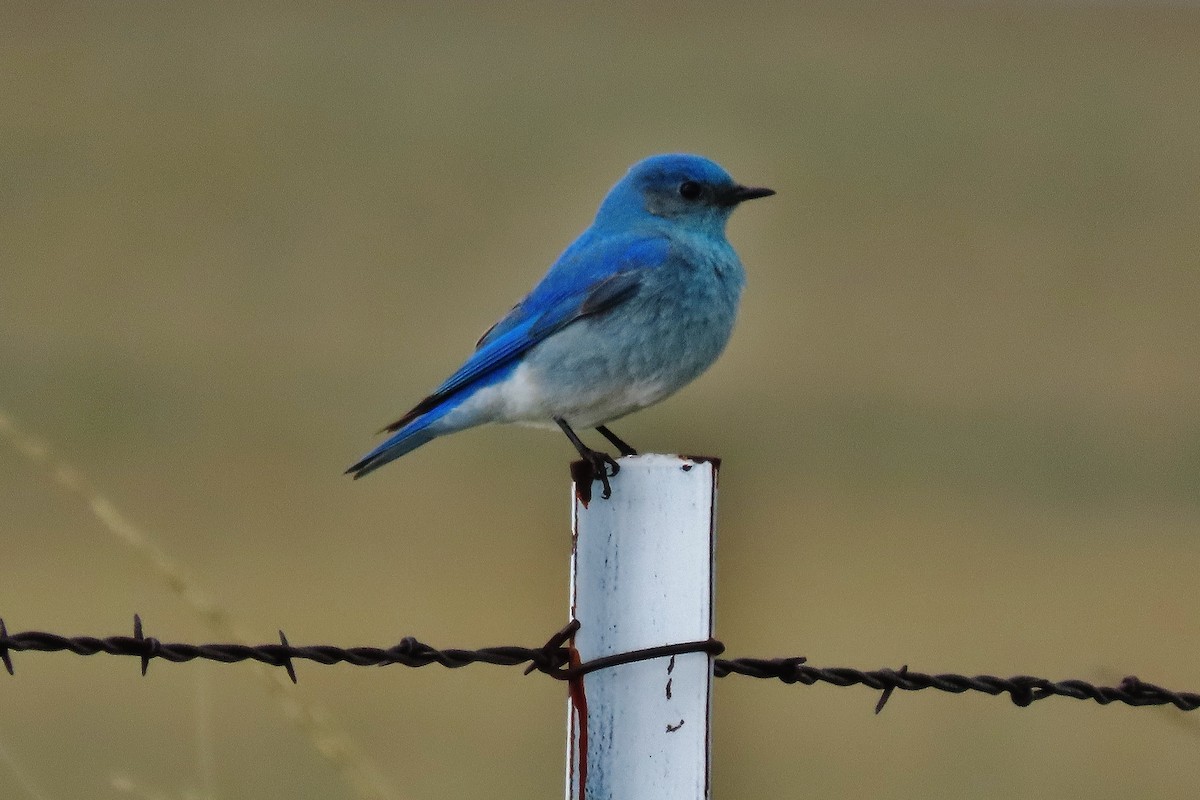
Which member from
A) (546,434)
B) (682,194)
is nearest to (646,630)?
(682,194)

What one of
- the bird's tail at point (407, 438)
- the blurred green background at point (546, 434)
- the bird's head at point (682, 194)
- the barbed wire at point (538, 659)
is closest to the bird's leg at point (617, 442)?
the bird's tail at point (407, 438)

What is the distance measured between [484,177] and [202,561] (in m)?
9.20

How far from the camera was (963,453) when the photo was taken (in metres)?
12.9

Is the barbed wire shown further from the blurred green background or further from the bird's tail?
the bird's tail

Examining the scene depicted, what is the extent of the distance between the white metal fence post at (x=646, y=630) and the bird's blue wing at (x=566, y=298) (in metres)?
1.93

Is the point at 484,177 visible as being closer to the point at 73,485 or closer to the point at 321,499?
the point at 321,499

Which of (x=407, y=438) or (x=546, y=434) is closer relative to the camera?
(x=407, y=438)

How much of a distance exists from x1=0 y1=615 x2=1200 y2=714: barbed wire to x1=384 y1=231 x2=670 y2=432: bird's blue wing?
5.34ft

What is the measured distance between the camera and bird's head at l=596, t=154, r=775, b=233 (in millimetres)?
5332

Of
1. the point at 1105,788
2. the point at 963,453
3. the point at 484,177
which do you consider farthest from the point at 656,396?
the point at 484,177

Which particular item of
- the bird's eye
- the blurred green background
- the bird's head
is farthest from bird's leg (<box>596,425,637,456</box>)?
the blurred green background

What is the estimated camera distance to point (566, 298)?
5.04 meters

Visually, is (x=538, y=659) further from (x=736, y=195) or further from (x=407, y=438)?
(x=736, y=195)

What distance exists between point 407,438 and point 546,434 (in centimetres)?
819
